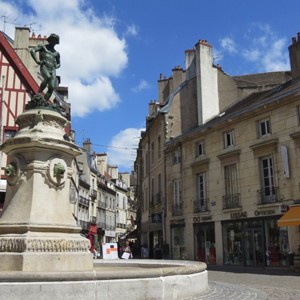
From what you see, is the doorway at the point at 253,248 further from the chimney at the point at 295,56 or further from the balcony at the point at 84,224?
the balcony at the point at 84,224

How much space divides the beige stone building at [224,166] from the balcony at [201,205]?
5cm

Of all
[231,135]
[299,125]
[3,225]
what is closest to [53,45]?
[3,225]

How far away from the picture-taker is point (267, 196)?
17.6 meters

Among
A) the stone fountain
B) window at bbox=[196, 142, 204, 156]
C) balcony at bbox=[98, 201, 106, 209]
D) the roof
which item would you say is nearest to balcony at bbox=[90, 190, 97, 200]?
balcony at bbox=[98, 201, 106, 209]

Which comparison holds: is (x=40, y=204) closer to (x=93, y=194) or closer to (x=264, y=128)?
(x=264, y=128)

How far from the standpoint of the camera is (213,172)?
67.8 feet

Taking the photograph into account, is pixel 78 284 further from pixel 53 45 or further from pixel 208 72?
pixel 208 72

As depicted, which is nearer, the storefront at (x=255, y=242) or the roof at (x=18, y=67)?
the storefront at (x=255, y=242)

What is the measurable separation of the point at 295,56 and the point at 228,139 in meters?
5.15

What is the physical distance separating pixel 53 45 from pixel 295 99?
37.6 feet

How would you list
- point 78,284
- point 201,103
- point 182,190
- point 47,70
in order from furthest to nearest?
point 201,103, point 182,190, point 47,70, point 78,284

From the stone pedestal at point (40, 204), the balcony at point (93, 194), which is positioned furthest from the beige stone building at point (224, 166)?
the balcony at point (93, 194)

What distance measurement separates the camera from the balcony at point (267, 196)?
17.3 metres

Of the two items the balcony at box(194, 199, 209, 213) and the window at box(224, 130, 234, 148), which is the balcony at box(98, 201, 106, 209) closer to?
the balcony at box(194, 199, 209, 213)
